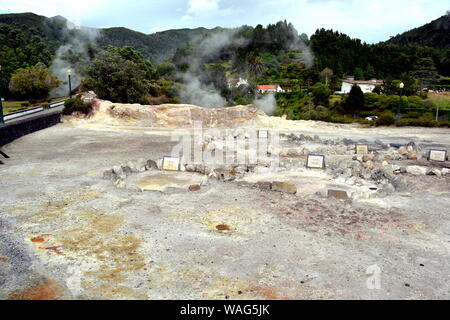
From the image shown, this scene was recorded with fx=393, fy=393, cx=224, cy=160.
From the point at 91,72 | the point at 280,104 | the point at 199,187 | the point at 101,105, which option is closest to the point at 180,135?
the point at 101,105

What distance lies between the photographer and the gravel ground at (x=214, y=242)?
7242 millimetres

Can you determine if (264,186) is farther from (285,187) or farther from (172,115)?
(172,115)

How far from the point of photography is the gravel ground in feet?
23.8

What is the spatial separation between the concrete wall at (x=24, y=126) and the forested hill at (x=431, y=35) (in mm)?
145411

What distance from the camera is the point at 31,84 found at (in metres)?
50.4

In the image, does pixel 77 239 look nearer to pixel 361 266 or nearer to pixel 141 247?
pixel 141 247

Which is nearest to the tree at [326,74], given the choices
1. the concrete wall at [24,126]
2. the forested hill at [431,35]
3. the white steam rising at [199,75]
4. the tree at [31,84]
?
the white steam rising at [199,75]

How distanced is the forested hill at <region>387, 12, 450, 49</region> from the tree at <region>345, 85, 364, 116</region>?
108643 mm

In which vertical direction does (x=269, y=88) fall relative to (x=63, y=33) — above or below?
below

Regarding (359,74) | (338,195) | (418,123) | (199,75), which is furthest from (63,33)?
(338,195)

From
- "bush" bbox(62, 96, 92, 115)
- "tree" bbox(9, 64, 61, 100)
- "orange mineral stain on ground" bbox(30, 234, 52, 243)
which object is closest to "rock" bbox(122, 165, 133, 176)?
"orange mineral stain on ground" bbox(30, 234, 52, 243)

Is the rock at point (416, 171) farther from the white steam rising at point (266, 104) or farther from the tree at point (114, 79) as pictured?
the white steam rising at point (266, 104)

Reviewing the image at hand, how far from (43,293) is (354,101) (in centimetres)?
5206

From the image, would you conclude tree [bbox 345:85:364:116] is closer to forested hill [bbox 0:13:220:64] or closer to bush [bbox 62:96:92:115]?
bush [bbox 62:96:92:115]
